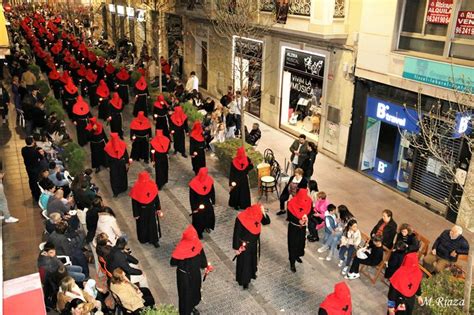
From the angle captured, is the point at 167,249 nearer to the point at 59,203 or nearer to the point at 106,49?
the point at 59,203

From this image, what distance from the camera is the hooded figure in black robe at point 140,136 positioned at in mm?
14086

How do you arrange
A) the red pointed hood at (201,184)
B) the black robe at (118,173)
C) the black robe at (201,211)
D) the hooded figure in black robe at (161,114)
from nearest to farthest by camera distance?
the red pointed hood at (201,184) → the black robe at (201,211) → the black robe at (118,173) → the hooded figure in black robe at (161,114)

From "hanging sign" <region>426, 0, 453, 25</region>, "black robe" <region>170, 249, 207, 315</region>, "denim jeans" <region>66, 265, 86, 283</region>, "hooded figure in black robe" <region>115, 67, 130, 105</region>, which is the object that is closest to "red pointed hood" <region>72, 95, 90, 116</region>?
"hooded figure in black robe" <region>115, 67, 130, 105</region>

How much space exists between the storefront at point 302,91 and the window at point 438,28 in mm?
3533

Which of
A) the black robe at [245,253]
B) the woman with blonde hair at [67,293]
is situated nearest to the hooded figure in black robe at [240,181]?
the black robe at [245,253]

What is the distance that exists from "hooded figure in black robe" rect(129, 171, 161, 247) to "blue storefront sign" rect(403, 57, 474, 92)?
23.7 ft

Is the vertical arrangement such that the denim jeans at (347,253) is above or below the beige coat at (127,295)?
below

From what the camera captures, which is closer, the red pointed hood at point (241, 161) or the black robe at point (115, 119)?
the red pointed hood at point (241, 161)

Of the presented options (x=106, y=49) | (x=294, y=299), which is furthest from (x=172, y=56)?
(x=294, y=299)

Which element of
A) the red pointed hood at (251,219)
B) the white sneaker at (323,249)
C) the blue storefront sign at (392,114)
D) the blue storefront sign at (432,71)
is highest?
the blue storefront sign at (432,71)

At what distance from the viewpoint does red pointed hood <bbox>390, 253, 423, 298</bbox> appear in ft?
24.3

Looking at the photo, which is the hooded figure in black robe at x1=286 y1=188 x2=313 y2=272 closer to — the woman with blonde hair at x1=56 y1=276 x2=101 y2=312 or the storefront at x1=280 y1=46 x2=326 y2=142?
the woman with blonde hair at x1=56 y1=276 x2=101 y2=312

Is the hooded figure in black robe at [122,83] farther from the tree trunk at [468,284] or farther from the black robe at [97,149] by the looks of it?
the tree trunk at [468,284]

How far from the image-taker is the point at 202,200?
34.0 ft
